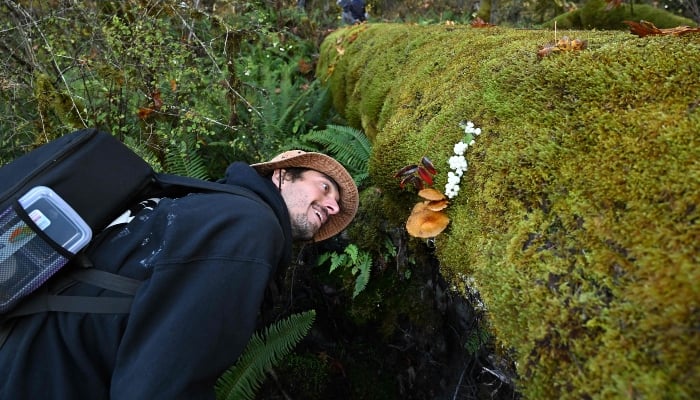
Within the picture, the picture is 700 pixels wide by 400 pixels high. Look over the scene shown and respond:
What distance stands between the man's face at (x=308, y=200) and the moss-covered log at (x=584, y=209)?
0.84 m

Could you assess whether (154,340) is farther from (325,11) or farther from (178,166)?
(325,11)

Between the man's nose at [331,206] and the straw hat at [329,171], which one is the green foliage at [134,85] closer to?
the straw hat at [329,171]

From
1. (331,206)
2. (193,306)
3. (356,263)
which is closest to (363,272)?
(356,263)

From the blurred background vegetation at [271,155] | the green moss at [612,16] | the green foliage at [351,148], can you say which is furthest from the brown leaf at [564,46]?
the green moss at [612,16]

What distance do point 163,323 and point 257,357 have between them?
1.80 meters

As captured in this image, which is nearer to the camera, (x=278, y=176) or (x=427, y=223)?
(x=427, y=223)

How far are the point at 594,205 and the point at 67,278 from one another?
2.17 meters

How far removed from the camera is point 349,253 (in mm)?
3658

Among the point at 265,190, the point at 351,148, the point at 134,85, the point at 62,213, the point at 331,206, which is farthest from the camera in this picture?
the point at 134,85

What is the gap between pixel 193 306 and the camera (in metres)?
1.80

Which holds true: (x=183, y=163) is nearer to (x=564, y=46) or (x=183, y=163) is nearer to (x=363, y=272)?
(x=363, y=272)

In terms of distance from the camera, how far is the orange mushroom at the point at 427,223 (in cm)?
Answer: 205

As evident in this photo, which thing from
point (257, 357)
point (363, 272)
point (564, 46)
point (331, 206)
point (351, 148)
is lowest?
point (257, 357)

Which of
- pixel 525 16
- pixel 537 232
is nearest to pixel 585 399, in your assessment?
pixel 537 232
